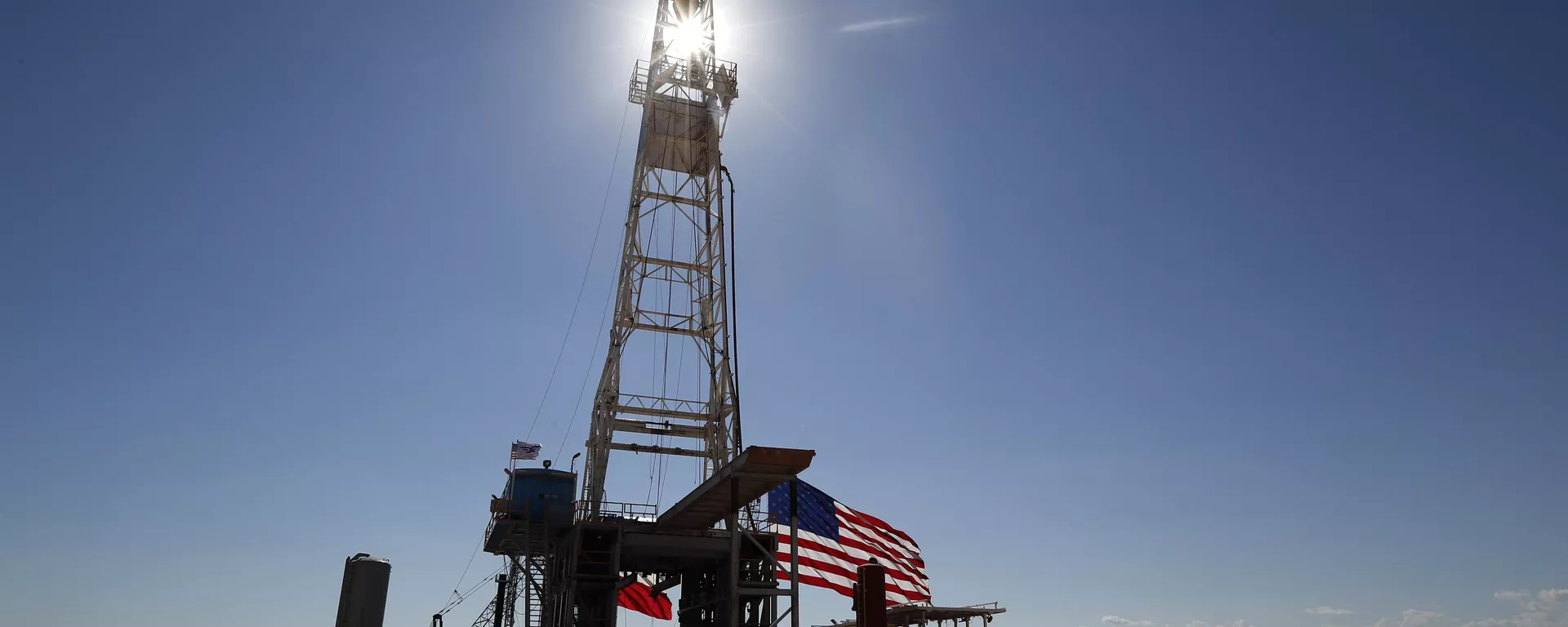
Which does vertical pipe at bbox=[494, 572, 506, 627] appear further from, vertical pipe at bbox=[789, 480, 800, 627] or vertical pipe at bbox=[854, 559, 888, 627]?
vertical pipe at bbox=[854, 559, 888, 627]

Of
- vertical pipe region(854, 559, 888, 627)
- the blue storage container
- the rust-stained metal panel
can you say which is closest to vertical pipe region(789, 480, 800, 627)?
the rust-stained metal panel

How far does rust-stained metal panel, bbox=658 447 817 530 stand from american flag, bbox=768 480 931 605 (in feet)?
8.41

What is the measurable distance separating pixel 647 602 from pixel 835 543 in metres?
14.6

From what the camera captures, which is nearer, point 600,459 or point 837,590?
point 837,590

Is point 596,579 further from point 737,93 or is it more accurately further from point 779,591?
point 737,93

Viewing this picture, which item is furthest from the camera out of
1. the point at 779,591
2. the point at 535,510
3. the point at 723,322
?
the point at 723,322

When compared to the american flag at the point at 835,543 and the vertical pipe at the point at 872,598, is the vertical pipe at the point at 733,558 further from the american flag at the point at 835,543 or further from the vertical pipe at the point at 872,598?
the vertical pipe at the point at 872,598

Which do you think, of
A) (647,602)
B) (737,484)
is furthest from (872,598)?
(647,602)

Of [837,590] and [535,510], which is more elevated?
[535,510]

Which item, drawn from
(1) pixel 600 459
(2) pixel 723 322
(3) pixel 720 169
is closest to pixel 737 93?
(3) pixel 720 169

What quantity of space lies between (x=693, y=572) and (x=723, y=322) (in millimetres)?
10616

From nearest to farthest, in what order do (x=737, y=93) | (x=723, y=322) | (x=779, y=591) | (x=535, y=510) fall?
(x=779, y=591) → (x=535, y=510) → (x=723, y=322) → (x=737, y=93)

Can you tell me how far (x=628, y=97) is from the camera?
4516 centimetres

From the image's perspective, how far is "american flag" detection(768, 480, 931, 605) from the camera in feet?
116
